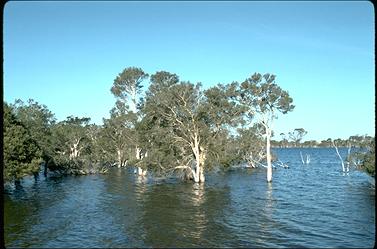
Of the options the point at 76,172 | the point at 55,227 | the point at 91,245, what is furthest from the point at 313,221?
the point at 76,172

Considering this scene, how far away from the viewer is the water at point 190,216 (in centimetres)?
2403

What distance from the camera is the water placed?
2403 centimetres

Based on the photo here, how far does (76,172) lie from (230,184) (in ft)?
94.5

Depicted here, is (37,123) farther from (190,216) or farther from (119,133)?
(190,216)

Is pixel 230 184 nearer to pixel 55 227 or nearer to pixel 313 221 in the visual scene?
pixel 313 221

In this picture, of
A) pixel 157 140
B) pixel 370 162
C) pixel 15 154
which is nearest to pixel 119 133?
pixel 157 140

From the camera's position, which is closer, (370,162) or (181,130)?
(370,162)

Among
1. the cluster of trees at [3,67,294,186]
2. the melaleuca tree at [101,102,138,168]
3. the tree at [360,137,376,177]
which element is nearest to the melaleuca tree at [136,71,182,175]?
the cluster of trees at [3,67,294,186]

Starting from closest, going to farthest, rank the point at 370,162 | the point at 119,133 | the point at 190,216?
the point at 190,216 < the point at 370,162 < the point at 119,133

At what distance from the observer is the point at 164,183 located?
55.2 meters

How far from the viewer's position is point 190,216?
31.2 metres

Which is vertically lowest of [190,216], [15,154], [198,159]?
[190,216]

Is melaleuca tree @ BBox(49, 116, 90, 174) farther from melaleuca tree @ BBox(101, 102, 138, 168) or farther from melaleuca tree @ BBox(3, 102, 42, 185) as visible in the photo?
melaleuca tree @ BBox(3, 102, 42, 185)

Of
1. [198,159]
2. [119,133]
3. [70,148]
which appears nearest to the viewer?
[198,159]
